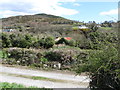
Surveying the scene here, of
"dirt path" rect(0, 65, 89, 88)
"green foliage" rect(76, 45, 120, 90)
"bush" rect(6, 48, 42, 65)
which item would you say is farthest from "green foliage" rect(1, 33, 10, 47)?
"green foliage" rect(76, 45, 120, 90)

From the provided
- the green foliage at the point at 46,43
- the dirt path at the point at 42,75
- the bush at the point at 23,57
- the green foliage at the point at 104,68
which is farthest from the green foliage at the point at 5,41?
the green foliage at the point at 104,68

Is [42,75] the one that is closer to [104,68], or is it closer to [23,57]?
[23,57]

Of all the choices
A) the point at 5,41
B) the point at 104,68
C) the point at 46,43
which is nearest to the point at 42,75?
the point at 104,68

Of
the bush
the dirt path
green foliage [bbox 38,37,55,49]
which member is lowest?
the dirt path

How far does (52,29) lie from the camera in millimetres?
23906

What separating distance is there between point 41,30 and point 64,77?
17083 millimetres

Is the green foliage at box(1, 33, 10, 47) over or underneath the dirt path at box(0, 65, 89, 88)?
over

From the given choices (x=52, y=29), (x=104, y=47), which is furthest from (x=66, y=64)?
(x=52, y=29)

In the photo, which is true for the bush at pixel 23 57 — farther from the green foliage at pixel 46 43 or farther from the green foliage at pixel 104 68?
the green foliage at pixel 104 68

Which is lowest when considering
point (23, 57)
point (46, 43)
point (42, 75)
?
point (42, 75)

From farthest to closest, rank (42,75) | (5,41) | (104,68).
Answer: (5,41), (42,75), (104,68)

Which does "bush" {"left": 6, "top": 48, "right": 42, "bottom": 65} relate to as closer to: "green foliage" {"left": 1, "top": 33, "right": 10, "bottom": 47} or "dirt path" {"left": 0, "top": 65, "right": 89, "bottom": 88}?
"dirt path" {"left": 0, "top": 65, "right": 89, "bottom": 88}

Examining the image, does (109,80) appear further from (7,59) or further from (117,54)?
(7,59)

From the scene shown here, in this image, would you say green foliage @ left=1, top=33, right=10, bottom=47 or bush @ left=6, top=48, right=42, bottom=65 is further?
green foliage @ left=1, top=33, right=10, bottom=47
